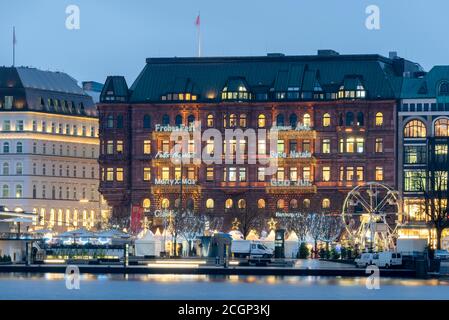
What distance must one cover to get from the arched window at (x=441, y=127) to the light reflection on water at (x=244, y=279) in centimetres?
7255

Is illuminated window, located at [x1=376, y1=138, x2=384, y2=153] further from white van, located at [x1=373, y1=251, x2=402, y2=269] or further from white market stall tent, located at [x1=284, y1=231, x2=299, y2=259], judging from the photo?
white van, located at [x1=373, y1=251, x2=402, y2=269]

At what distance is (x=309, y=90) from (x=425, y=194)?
67.2 feet

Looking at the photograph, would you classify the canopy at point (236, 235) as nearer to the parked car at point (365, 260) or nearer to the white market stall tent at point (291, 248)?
the white market stall tent at point (291, 248)

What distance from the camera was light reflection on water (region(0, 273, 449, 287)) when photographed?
385 ft

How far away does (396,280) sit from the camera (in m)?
122

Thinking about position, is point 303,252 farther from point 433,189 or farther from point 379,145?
point 379,145

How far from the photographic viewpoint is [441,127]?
196m

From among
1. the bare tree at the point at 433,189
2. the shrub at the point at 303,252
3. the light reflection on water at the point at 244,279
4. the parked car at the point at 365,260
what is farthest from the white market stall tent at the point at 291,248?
the light reflection on water at the point at 244,279

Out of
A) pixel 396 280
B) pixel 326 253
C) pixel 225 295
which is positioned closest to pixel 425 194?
pixel 326 253

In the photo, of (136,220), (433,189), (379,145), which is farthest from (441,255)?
(136,220)

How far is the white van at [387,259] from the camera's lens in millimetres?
131875

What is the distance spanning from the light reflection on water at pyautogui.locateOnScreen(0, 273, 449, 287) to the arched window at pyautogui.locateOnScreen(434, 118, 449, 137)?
72.5m

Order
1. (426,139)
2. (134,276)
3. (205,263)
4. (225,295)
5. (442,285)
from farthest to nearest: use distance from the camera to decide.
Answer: (426,139) < (205,263) < (134,276) < (442,285) < (225,295)
